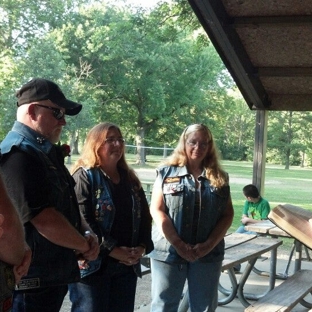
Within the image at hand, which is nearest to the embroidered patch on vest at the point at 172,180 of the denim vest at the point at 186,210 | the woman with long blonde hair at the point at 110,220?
the denim vest at the point at 186,210

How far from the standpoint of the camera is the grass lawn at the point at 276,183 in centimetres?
1877

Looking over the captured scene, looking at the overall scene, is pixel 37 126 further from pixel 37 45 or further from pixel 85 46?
pixel 85 46

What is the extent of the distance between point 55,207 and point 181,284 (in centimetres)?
128

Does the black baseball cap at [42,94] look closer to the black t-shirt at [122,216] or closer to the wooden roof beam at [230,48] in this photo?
the black t-shirt at [122,216]

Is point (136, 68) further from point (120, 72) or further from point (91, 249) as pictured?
point (91, 249)

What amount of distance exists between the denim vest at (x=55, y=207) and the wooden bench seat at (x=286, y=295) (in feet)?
4.58

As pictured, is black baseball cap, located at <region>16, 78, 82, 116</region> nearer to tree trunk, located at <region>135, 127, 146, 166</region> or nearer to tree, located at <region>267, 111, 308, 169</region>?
tree trunk, located at <region>135, 127, 146, 166</region>

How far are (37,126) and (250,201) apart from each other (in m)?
4.09

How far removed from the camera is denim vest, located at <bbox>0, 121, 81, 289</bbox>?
2.29m

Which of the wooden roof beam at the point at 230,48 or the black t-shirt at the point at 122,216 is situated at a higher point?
the wooden roof beam at the point at 230,48

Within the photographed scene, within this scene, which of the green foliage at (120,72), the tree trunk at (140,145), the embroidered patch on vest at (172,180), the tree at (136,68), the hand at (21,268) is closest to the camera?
the hand at (21,268)

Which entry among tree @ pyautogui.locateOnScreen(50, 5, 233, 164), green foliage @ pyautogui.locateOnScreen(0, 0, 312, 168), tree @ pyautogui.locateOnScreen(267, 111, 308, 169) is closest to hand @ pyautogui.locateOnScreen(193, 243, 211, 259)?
green foliage @ pyautogui.locateOnScreen(0, 0, 312, 168)

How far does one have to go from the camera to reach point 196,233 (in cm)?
335

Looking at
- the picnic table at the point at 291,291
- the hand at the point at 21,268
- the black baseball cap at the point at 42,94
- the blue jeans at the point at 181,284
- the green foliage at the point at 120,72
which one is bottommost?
the picnic table at the point at 291,291
